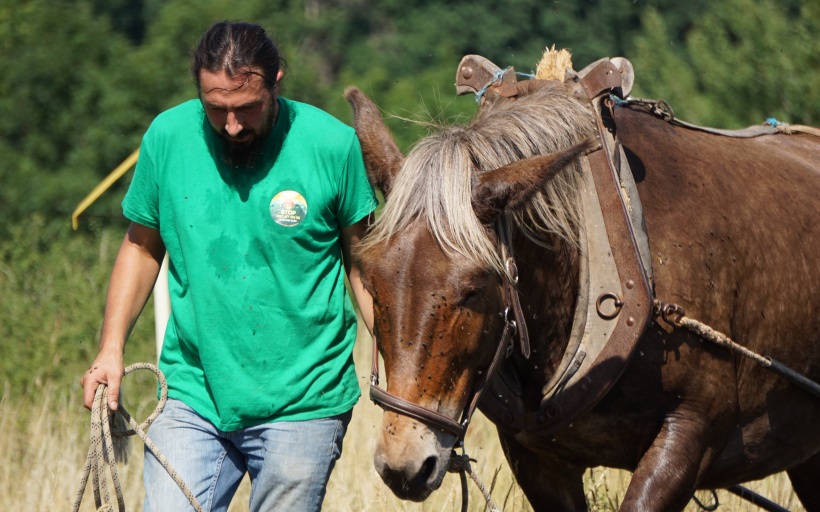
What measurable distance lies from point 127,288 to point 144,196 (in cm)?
29

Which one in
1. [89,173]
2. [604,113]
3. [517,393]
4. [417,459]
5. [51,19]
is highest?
[51,19]

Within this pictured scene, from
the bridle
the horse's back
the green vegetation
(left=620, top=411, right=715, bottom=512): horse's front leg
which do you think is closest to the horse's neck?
the bridle

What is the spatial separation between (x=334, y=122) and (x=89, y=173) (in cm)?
1623

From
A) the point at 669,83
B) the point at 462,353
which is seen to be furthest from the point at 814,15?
the point at 462,353

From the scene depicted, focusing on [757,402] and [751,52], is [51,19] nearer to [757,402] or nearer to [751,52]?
[751,52]

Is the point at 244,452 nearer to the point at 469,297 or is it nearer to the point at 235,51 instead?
the point at 469,297

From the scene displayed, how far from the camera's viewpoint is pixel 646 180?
2.94 meters

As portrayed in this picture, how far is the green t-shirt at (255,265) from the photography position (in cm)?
269

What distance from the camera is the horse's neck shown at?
2660 millimetres

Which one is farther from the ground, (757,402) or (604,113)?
(604,113)

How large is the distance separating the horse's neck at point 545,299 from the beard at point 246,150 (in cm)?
82

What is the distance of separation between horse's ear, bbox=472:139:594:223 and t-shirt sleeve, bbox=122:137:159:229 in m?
1.02

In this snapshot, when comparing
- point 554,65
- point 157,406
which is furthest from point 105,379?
point 554,65

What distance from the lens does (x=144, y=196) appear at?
278cm
